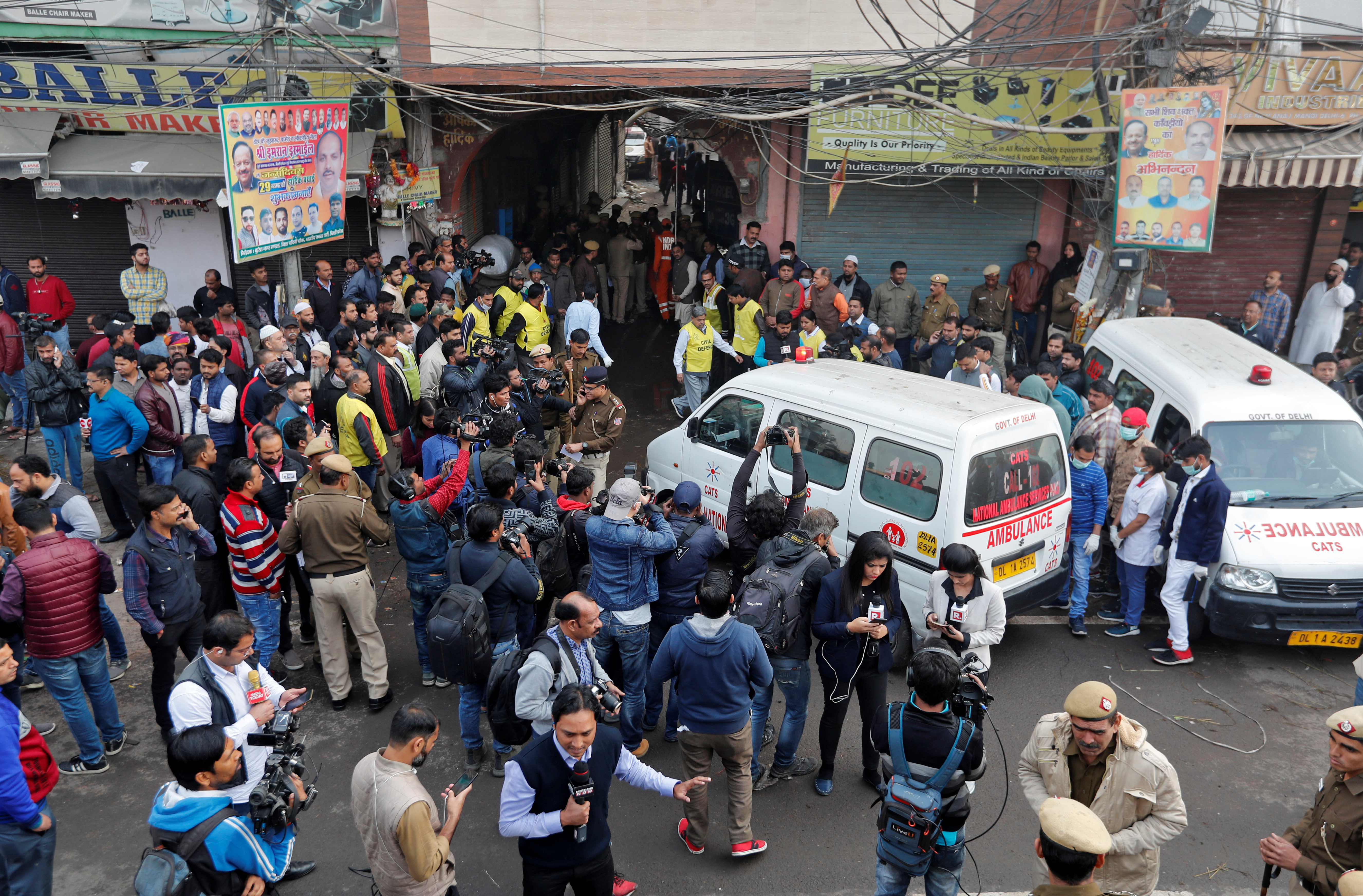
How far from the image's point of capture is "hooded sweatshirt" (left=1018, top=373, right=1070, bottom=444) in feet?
28.0

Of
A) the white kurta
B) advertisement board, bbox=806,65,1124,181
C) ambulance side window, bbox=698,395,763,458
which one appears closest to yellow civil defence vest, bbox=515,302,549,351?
ambulance side window, bbox=698,395,763,458

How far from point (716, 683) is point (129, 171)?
37.2 feet

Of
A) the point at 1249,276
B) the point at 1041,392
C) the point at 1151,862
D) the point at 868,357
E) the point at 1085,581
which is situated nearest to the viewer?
the point at 1151,862

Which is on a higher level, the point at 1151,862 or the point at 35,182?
the point at 35,182

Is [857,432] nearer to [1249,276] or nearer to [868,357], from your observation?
[868,357]

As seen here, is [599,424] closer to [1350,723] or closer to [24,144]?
[1350,723]

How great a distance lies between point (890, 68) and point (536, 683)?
9.05 meters

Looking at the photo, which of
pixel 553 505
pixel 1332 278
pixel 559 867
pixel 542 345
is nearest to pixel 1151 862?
pixel 559 867

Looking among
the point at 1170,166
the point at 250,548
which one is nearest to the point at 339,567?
the point at 250,548

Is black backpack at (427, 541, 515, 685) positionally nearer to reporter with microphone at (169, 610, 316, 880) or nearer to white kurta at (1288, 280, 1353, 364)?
reporter with microphone at (169, 610, 316, 880)

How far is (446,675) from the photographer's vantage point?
5.20m

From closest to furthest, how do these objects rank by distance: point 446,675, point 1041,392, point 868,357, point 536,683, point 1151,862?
point 1151,862, point 536,683, point 446,675, point 1041,392, point 868,357

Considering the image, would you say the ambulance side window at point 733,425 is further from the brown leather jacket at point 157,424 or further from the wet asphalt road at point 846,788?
the brown leather jacket at point 157,424

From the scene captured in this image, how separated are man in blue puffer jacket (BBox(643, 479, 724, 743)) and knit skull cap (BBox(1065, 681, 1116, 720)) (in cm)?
235
